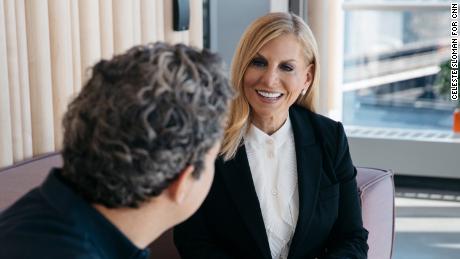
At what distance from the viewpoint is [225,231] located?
2107 millimetres

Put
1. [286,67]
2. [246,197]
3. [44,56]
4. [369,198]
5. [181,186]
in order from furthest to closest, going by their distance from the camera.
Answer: [44,56] < [369,198] < [286,67] < [246,197] < [181,186]

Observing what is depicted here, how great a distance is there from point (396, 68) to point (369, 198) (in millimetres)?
3364

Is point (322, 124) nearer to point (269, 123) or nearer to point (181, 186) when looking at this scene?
point (269, 123)

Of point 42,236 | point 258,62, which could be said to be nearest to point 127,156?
point 42,236

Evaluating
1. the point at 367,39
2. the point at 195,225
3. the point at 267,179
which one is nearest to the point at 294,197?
the point at 267,179

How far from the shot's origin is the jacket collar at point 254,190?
2068mm

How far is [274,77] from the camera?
7.07 feet

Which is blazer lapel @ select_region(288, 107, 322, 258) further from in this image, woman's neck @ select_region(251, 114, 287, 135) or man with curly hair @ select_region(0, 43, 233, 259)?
man with curly hair @ select_region(0, 43, 233, 259)

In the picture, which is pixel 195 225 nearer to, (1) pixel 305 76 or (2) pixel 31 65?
(1) pixel 305 76

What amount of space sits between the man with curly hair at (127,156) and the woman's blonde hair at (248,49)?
979 millimetres

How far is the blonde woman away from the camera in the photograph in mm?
2092

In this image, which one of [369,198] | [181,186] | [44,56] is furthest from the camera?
[44,56]

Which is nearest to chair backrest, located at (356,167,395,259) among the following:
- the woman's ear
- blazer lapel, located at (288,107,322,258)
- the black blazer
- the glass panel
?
the black blazer

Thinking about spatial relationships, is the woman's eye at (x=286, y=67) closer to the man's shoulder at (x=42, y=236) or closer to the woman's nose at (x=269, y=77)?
the woman's nose at (x=269, y=77)
